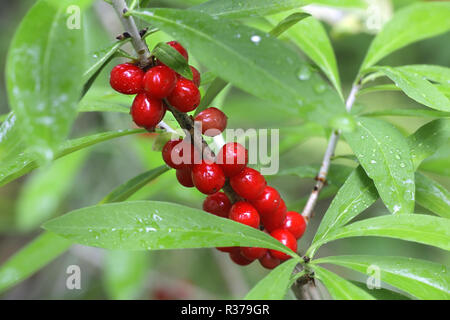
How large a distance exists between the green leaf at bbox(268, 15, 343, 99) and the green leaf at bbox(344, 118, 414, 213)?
281 mm

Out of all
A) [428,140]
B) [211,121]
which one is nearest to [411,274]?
[428,140]

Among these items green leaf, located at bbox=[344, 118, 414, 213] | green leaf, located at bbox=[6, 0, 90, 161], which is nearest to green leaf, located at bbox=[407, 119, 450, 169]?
green leaf, located at bbox=[344, 118, 414, 213]

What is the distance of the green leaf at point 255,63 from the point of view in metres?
0.57

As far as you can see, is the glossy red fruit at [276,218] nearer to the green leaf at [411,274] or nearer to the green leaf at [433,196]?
the green leaf at [411,274]

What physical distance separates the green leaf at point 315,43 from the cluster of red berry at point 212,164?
0.39 m

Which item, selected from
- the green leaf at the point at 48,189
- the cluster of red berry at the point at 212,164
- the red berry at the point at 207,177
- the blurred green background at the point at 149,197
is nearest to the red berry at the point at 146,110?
the cluster of red berry at the point at 212,164

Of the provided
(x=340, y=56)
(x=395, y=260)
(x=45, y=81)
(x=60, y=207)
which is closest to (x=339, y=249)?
(x=340, y=56)

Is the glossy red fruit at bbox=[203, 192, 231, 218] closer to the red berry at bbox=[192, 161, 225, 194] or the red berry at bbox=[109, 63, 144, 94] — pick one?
the red berry at bbox=[192, 161, 225, 194]

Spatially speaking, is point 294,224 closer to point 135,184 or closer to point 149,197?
point 135,184

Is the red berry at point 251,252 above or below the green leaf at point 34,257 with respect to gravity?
below

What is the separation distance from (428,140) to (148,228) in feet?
1.82

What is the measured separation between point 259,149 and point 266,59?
2.13ft
